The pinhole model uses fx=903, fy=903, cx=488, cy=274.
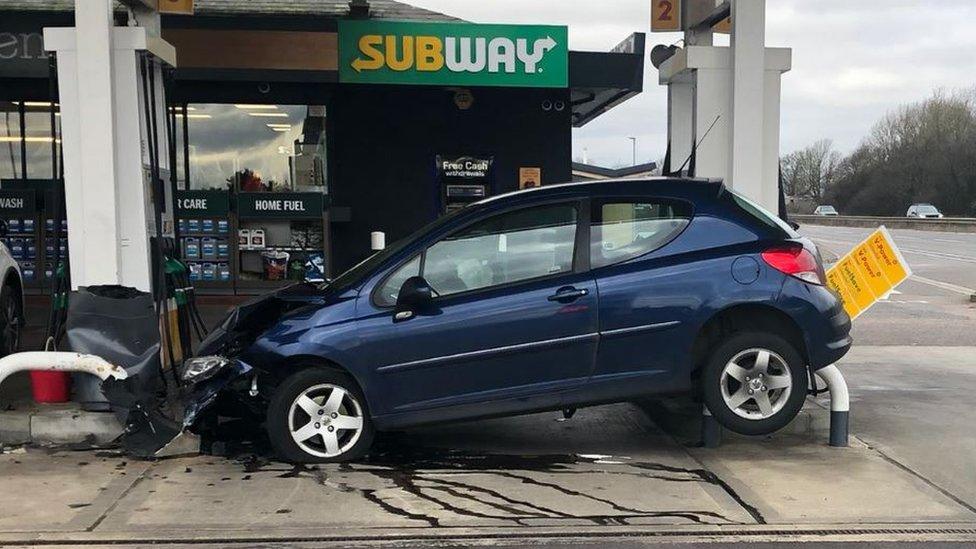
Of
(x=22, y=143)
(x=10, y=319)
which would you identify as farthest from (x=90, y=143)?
(x=22, y=143)

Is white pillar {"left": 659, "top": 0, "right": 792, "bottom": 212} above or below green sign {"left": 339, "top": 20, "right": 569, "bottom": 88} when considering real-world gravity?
below

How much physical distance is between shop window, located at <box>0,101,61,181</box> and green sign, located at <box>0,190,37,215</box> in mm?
878

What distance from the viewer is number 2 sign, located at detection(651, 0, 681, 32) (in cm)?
845

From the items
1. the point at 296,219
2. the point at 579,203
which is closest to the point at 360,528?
the point at 579,203

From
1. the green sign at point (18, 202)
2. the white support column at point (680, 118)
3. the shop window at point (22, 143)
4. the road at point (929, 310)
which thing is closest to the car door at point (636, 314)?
the white support column at point (680, 118)

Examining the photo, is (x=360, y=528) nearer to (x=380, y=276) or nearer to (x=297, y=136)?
(x=380, y=276)

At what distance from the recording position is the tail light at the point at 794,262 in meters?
5.72

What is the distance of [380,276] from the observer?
577 cm

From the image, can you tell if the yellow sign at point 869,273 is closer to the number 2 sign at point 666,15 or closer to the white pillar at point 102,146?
the number 2 sign at point 666,15

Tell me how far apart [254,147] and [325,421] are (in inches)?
377

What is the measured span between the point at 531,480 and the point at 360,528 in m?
1.25

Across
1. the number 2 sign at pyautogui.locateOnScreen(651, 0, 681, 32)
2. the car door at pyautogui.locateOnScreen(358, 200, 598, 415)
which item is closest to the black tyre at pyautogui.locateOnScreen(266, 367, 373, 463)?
the car door at pyautogui.locateOnScreen(358, 200, 598, 415)

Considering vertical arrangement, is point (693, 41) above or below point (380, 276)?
above

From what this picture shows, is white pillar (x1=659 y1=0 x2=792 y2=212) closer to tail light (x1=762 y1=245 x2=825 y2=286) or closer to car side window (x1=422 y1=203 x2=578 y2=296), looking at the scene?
tail light (x1=762 y1=245 x2=825 y2=286)
